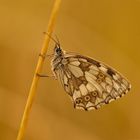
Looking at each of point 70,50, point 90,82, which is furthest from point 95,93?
point 70,50

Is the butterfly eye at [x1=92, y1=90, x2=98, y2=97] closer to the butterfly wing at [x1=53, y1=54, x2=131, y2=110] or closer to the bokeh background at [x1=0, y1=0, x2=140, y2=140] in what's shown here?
the butterfly wing at [x1=53, y1=54, x2=131, y2=110]

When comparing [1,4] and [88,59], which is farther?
[1,4]

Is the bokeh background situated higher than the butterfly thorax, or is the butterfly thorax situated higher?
the bokeh background

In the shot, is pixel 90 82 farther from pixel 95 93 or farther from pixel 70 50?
pixel 70 50

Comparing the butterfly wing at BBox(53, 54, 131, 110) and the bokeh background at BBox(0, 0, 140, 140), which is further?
the bokeh background at BBox(0, 0, 140, 140)

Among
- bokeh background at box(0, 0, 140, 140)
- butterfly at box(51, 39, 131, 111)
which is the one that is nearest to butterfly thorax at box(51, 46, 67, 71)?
butterfly at box(51, 39, 131, 111)

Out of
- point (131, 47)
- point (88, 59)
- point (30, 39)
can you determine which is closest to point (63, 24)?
point (30, 39)

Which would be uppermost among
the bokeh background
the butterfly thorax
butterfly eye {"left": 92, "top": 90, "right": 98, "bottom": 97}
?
the bokeh background

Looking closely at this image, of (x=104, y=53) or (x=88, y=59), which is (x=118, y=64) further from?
(x=88, y=59)
